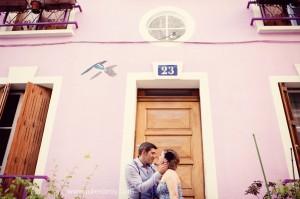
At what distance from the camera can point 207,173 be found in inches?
190

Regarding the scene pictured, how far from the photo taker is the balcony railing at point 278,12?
6324mm

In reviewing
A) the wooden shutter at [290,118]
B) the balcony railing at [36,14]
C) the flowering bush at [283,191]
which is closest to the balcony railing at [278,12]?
the wooden shutter at [290,118]

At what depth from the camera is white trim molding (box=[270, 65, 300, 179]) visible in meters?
4.84

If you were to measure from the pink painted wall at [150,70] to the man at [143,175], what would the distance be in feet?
2.57

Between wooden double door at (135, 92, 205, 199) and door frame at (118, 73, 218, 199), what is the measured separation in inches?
8.9

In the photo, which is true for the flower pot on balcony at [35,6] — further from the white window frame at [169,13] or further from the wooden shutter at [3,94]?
the white window frame at [169,13]

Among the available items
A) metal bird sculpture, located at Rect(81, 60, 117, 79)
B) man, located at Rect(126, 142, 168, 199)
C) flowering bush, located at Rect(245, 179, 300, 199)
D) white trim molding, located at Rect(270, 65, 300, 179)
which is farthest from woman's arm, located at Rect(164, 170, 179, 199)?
metal bird sculpture, located at Rect(81, 60, 117, 79)

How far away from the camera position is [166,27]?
6.44 meters

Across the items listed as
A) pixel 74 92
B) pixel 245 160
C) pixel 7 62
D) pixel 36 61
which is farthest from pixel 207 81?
pixel 7 62

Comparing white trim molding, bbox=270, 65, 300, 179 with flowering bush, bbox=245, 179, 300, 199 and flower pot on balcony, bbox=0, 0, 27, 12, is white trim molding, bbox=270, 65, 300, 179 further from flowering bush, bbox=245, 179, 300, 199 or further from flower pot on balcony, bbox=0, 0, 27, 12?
flower pot on balcony, bbox=0, 0, 27, 12

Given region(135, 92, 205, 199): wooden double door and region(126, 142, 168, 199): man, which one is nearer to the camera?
region(126, 142, 168, 199): man

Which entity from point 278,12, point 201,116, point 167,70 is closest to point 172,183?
point 201,116

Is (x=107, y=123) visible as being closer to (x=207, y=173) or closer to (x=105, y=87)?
(x=105, y=87)

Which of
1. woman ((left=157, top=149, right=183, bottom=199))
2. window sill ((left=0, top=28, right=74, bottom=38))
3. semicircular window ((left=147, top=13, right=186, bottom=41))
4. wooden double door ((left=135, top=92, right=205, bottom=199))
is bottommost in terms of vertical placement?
woman ((left=157, top=149, right=183, bottom=199))
